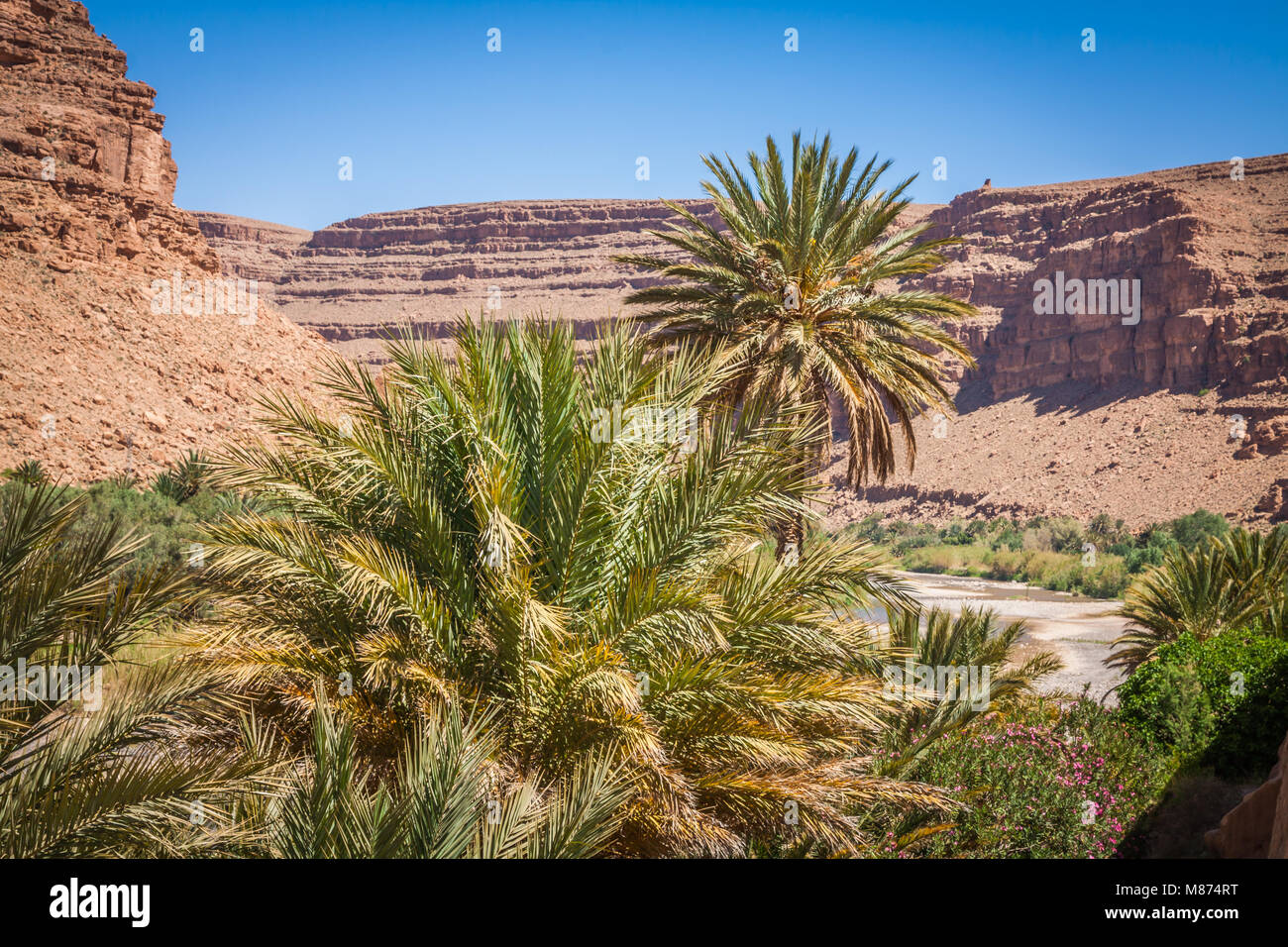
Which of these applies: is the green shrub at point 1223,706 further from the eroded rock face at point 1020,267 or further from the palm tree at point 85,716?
the eroded rock face at point 1020,267

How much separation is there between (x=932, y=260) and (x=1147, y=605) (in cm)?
845

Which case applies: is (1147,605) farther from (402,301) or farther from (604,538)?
(402,301)

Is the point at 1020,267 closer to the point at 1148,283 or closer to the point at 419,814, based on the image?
the point at 1148,283

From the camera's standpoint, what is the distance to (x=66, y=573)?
12.8 ft

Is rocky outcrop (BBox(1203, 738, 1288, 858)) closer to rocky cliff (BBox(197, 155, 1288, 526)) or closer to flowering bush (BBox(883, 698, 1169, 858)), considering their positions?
flowering bush (BBox(883, 698, 1169, 858))

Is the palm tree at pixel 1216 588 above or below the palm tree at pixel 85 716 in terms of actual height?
below

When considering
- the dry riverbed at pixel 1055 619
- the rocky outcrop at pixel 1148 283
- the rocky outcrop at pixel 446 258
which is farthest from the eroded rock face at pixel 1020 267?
the dry riverbed at pixel 1055 619

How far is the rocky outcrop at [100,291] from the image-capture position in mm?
30781

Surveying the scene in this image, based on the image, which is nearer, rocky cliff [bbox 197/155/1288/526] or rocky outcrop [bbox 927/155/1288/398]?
rocky cliff [bbox 197/155/1288/526]

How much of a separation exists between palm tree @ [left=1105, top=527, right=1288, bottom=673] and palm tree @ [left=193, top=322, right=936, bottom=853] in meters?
10.9

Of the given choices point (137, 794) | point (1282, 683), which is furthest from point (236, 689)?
point (1282, 683)

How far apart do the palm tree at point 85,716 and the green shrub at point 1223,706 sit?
1056 cm

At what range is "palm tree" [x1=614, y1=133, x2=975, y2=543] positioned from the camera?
10.5 meters

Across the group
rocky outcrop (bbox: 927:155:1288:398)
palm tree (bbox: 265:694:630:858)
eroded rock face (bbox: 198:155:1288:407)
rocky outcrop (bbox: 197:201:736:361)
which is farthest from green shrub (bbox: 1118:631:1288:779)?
rocky outcrop (bbox: 197:201:736:361)
